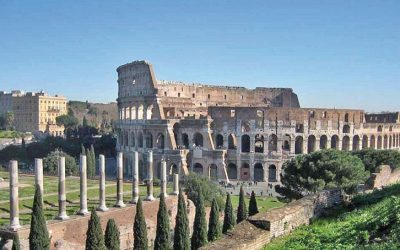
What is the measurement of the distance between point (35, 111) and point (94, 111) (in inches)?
653

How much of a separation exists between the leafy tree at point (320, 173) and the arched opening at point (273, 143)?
61.2 ft

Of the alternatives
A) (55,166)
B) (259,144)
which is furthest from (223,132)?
(55,166)

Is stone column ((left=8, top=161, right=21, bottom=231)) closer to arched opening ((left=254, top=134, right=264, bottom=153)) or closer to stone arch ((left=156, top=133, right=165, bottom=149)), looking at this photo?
stone arch ((left=156, top=133, right=165, bottom=149))

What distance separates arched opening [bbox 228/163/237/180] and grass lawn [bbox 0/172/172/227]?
1478 cm

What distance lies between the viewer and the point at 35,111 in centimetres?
9412

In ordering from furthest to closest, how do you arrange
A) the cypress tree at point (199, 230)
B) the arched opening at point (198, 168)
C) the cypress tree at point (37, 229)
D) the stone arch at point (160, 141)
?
the stone arch at point (160, 141), the arched opening at point (198, 168), the cypress tree at point (199, 230), the cypress tree at point (37, 229)

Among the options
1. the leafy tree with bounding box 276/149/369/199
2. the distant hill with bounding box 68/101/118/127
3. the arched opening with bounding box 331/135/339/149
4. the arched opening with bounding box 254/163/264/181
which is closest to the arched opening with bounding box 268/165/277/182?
the arched opening with bounding box 254/163/264/181

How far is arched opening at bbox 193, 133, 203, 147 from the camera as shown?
4819 centimetres

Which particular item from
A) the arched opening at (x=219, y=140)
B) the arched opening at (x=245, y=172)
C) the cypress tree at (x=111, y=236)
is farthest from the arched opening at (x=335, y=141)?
the cypress tree at (x=111, y=236)

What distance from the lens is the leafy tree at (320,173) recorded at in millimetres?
26219

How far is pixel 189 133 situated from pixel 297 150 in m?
11.6

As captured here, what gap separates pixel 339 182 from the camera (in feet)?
87.1

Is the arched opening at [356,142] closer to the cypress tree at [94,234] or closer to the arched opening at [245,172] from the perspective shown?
the arched opening at [245,172]

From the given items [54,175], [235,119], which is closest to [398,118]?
[235,119]
